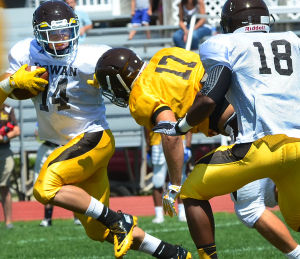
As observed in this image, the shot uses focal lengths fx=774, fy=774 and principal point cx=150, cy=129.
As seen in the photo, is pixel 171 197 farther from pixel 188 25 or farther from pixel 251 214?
pixel 188 25

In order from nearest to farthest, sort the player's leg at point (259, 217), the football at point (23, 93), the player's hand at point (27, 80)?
the player's leg at point (259, 217) < the player's hand at point (27, 80) < the football at point (23, 93)

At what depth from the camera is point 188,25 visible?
11.2m

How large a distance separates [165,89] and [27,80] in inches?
40.5

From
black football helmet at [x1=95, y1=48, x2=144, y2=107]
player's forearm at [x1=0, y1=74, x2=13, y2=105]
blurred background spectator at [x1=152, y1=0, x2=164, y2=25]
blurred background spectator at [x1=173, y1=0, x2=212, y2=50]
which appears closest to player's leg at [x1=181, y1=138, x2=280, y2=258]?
black football helmet at [x1=95, y1=48, x2=144, y2=107]

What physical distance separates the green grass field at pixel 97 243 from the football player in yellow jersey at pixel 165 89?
132cm

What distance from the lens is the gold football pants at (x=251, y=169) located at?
4039 mm

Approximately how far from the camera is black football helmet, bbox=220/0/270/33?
14.0 ft

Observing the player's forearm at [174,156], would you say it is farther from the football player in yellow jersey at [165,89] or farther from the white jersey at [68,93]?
the white jersey at [68,93]

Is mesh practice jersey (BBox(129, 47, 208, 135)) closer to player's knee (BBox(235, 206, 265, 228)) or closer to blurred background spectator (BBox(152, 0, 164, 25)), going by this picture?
player's knee (BBox(235, 206, 265, 228))

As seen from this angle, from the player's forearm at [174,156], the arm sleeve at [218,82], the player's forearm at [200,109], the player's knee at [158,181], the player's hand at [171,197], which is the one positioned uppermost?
the arm sleeve at [218,82]

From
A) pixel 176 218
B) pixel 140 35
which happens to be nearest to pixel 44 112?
pixel 176 218

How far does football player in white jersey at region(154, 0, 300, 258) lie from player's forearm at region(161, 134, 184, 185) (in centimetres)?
52

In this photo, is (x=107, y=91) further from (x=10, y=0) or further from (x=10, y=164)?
(x=10, y=0)

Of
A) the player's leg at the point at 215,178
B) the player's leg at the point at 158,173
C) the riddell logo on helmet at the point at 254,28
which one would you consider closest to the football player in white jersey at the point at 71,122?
the player's leg at the point at 215,178
